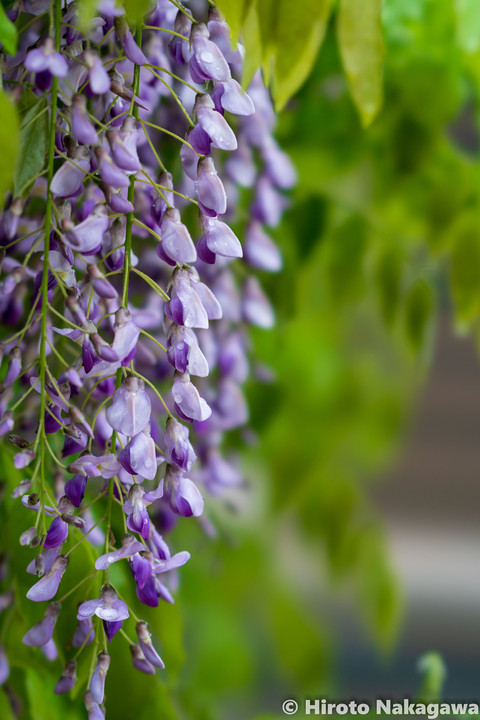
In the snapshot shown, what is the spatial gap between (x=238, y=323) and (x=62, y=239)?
1.16 feet

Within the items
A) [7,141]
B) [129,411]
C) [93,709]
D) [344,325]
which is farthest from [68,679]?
[344,325]

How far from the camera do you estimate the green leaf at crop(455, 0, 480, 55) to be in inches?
26.2

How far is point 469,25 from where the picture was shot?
671mm

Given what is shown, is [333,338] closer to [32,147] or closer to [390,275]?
[390,275]

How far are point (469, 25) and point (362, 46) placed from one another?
0.31 metres

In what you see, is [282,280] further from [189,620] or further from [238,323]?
[189,620]

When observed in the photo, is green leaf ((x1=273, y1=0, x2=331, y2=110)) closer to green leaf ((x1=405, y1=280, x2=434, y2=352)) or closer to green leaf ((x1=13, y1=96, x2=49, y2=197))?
green leaf ((x1=13, y1=96, x2=49, y2=197))

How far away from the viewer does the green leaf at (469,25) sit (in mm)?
665

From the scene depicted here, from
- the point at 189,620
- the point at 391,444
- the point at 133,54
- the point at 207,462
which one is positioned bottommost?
the point at 189,620

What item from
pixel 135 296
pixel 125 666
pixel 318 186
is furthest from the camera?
pixel 318 186

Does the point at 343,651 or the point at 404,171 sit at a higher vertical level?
the point at 404,171

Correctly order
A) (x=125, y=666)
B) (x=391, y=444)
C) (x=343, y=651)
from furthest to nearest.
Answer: (x=343, y=651), (x=391, y=444), (x=125, y=666)

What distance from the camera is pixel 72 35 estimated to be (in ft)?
1.25

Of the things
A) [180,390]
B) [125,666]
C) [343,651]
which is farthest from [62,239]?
[343,651]
